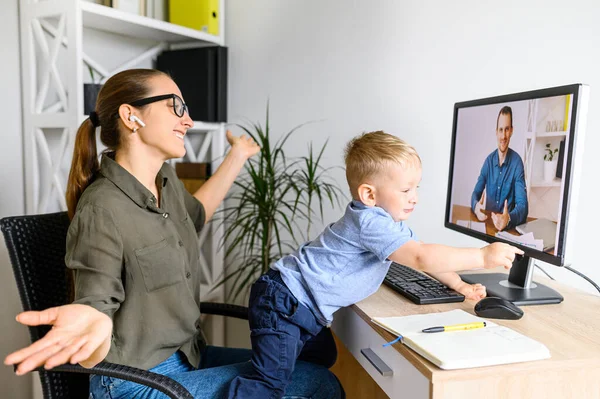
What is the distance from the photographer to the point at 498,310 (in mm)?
1299

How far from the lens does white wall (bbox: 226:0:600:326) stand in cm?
189

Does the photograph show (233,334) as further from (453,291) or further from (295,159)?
(453,291)

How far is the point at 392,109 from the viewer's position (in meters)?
2.27

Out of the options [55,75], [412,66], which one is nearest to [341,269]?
[412,66]

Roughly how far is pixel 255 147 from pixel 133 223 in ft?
2.41

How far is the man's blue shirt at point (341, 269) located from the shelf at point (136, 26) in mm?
1318

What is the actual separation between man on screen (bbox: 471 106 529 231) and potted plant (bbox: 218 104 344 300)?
2.81 ft

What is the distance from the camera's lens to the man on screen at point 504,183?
4.82ft

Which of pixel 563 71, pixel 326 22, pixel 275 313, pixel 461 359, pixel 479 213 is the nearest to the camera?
pixel 461 359

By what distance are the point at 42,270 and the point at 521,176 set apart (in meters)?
1.34

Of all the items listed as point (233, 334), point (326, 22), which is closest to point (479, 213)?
point (326, 22)

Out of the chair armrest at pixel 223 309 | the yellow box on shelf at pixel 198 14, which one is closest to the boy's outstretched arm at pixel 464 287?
the chair armrest at pixel 223 309

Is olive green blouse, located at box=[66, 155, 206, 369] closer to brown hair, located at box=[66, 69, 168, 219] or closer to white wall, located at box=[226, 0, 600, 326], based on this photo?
brown hair, located at box=[66, 69, 168, 219]

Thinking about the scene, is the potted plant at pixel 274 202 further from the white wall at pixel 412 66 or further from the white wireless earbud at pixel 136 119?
the white wireless earbud at pixel 136 119
